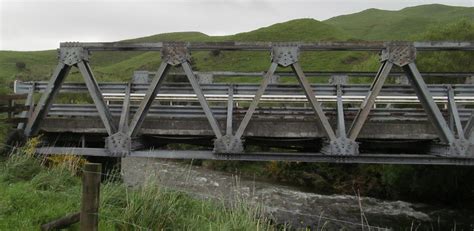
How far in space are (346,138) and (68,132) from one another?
24.9 feet

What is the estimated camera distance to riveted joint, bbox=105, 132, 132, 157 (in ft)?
35.7

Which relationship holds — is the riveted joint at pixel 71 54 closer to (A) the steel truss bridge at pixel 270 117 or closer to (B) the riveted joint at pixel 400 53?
(A) the steel truss bridge at pixel 270 117

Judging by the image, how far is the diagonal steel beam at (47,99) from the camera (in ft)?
37.1

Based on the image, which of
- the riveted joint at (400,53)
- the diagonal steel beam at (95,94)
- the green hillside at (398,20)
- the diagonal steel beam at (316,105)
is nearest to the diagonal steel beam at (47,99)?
the diagonal steel beam at (95,94)

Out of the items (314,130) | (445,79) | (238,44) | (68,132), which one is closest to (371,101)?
(314,130)

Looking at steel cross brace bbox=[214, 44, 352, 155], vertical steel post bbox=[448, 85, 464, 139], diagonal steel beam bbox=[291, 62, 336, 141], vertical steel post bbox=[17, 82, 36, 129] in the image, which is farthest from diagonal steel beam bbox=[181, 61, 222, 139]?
vertical steel post bbox=[448, 85, 464, 139]

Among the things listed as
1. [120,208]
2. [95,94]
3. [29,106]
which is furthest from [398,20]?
[120,208]

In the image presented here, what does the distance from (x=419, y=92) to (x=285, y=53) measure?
131 inches

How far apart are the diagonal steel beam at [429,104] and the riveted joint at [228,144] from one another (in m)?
4.34

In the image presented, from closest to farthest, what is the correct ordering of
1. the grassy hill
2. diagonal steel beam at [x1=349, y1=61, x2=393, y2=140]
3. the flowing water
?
diagonal steel beam at [x1=349, y1=61, x2=393, y2=140]
the flowing water
the grassy hill

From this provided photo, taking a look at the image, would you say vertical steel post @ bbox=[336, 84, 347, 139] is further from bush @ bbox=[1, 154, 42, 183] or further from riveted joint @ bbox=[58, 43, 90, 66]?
bush @ bbox=[1, 154, 42, 183]

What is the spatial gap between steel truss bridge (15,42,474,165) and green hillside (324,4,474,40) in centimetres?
7246

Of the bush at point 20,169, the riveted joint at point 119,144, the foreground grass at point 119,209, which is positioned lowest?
the foreground grass at point 119,209

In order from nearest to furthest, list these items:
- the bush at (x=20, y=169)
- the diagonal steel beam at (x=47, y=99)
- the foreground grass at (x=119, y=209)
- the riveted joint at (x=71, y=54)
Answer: the foreground grass at (x=119, y=209) → the bush at (x=20, y=169) → the riveted joint at (x=71, y=54) → the diagonal steel beam at (x=47, y=99)
